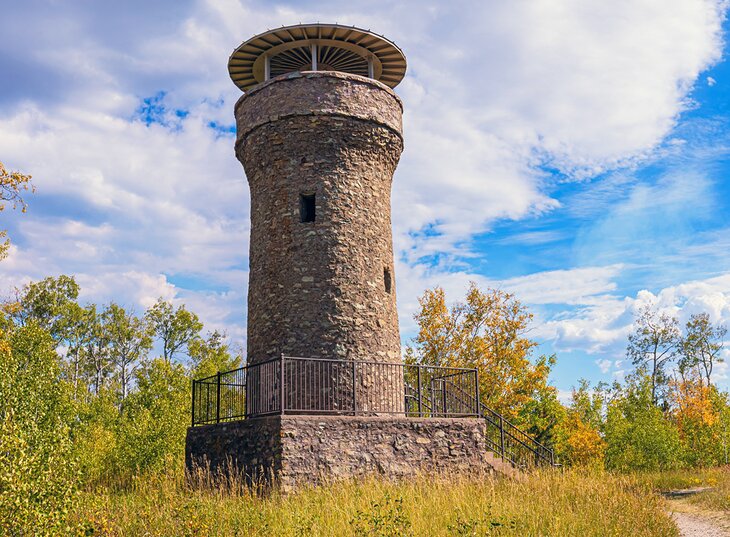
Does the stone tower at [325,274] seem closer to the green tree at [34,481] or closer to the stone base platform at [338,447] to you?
the stone base platform at [338,447]

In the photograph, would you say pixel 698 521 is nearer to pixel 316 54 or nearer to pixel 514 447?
pixel 514 447

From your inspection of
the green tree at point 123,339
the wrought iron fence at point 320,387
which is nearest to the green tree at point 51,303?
the green tree at point 123,339

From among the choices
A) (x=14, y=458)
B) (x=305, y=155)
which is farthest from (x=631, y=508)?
(x=305, y=155)

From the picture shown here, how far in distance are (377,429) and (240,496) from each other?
10.1 feet

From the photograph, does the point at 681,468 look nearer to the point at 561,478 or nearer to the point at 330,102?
the point at 561,478

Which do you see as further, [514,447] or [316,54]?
[514,447]

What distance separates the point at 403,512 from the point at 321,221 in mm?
8231

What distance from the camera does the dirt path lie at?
13.6 m

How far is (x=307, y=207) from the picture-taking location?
17750 mm

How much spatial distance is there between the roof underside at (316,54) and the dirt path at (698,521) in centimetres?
1355

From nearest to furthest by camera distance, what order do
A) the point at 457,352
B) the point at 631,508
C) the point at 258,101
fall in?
the point at 631,508 < the point at 258,101 < the point at 457,352

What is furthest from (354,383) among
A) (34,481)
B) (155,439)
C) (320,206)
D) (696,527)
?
(155,439)

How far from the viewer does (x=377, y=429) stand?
14.5 metres

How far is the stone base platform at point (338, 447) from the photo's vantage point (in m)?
13.5
